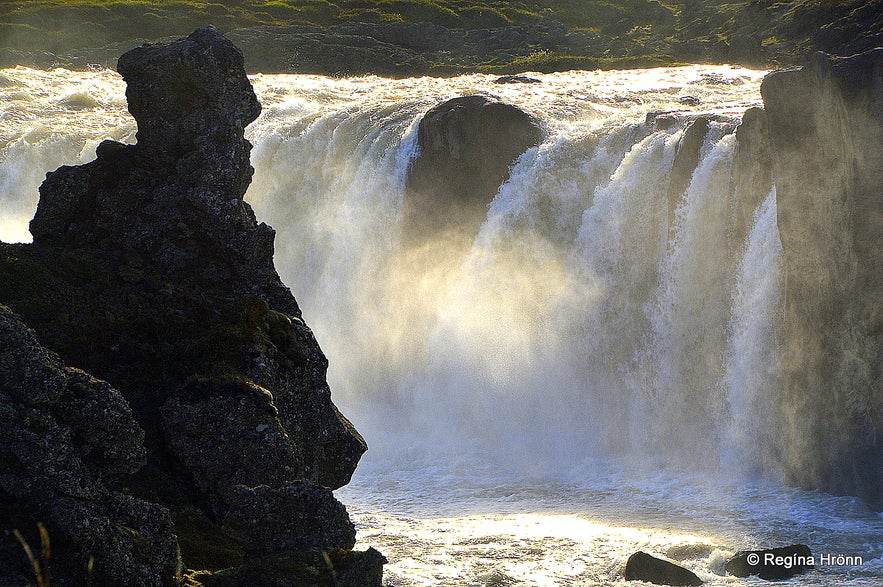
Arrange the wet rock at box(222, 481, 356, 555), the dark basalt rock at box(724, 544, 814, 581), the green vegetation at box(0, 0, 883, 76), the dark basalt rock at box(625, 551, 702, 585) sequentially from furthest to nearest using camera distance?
the green vegetation at box(0, 0, 883, 76) < the dark basalt rock at box(724, 544, 814, 581) < the dark basalt rock at box(625, 551, 702, 585) < the wet rock at box(222, 481, 356, 555)

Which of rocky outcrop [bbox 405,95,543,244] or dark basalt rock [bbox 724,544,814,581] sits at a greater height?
rocky outcrop [bbox 405,95,543,244]

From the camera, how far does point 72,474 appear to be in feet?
39.8

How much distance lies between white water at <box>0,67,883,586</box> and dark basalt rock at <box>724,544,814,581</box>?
477 millimetres

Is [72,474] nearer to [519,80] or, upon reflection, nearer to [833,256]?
[833,256]

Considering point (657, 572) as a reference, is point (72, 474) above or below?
above

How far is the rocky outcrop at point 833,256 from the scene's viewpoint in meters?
29.5

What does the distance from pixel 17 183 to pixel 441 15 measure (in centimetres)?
5754

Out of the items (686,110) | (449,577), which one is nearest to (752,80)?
(686,110)

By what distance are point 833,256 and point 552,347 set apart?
44.9 ft

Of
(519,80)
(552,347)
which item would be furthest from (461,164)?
(519,80)

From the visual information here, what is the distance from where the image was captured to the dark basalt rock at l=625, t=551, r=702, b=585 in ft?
78.2

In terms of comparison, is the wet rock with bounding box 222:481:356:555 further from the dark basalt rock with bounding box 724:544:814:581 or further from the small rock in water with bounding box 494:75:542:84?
the small rock in water with bounding box 494:75:542:84

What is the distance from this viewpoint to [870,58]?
96.9 ft

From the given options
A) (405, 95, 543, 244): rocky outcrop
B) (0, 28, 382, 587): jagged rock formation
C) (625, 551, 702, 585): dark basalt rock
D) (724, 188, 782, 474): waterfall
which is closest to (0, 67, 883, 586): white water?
(724, 188, 782, 474): waterfall
